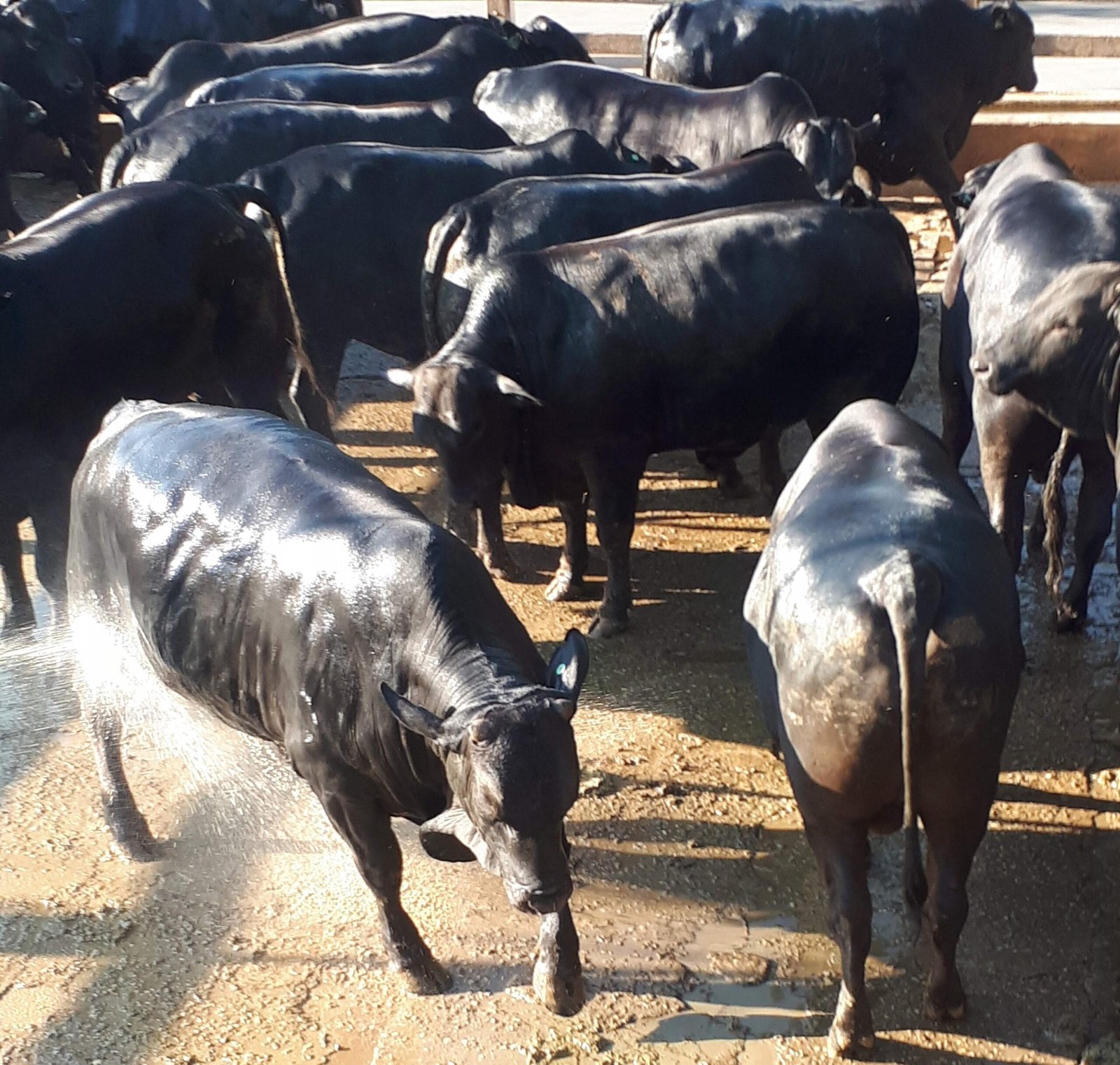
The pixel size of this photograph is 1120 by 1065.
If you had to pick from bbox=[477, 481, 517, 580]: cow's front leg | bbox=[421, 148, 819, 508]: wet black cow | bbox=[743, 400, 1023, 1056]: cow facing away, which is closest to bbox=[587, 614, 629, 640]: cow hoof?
bbox=[477, 481, 517, 580]: cow's front leg

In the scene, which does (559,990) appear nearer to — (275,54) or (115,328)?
(115,328)

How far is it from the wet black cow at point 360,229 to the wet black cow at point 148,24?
713cm

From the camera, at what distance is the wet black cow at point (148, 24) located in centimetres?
1454

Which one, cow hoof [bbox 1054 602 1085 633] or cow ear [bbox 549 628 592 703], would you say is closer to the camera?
cow ear [bbox 549 628 592 703]

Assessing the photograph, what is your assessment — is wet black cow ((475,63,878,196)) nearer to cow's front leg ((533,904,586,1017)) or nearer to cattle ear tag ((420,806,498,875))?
cow's front leg ((533,904,586,1017))

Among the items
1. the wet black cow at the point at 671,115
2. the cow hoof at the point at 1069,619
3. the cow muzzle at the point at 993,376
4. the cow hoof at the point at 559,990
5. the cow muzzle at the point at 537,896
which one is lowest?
the cow hoof at the point at 1069,619

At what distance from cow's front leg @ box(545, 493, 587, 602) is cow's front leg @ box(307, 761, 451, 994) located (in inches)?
102

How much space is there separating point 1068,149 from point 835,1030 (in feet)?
32.7

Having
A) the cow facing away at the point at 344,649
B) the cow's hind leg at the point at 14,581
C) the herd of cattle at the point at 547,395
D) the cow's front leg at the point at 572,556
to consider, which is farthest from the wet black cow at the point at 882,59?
the cow facing away at the point at 344,649

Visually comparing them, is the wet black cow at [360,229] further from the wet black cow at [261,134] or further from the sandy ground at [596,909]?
the sandy ground at [596,909]

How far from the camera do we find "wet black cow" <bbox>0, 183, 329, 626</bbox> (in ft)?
20.3

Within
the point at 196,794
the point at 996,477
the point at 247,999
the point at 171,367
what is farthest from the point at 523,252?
the point at 247,999

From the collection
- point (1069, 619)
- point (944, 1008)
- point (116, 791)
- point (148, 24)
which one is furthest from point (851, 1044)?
point (148, 24)

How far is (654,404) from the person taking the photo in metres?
6.53
